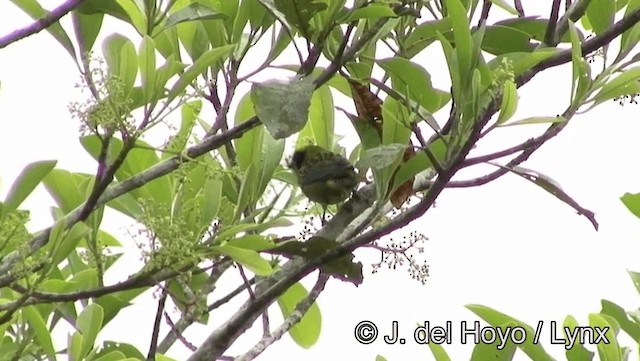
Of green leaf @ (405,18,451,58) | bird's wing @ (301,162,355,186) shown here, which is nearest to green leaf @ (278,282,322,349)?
bird's wing @ (301,162,355,186)

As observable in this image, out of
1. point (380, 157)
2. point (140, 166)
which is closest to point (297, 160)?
point (140, 166)

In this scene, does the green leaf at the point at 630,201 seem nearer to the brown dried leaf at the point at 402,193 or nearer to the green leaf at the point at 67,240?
the brown dried leaf at the point at 402,193

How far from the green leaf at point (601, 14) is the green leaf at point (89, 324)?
635 millimetres

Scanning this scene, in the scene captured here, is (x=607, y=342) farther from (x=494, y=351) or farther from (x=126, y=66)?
(x=126, y=66)

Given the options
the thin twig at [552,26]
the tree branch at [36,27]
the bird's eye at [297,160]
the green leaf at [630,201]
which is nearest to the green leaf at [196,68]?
the tree branch at [36,27]

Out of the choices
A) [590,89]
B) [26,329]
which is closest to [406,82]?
[590,89]

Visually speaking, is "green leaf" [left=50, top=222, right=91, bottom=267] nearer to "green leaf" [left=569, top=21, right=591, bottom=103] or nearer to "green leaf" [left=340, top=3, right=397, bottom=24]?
"green leaf" [left=340, top=3, right=397, bottom=24]

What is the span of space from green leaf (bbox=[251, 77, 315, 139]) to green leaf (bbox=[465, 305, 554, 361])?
11.5 inches

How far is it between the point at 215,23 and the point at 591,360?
0.58m

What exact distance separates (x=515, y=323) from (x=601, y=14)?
1.17 feet

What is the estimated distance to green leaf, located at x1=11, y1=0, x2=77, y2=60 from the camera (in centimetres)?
101

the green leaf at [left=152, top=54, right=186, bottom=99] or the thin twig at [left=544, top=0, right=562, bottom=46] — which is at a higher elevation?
the thin twig at [left=544, top=0, right=562, bottom=46]

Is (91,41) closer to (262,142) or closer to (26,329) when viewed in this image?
(262,142)

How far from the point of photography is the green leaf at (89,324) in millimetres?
1021
